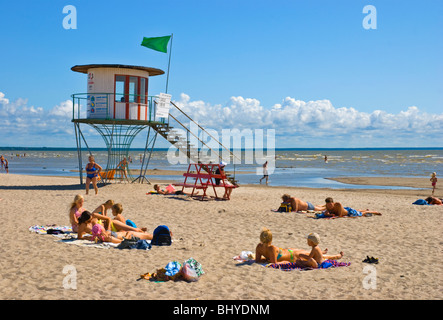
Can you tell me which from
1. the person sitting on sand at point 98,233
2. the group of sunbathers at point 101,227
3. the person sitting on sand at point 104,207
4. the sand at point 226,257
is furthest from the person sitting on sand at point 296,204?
the person sitting on sand at point 104,207

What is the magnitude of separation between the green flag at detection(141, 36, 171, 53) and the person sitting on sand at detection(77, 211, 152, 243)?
14.3 meters

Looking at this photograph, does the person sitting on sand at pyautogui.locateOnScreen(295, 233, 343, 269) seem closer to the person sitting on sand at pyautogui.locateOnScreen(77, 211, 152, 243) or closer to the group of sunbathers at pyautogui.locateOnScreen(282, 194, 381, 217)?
the person sitting on sand at pyautogui.locateOnScreen(77, 211, 152, 243)

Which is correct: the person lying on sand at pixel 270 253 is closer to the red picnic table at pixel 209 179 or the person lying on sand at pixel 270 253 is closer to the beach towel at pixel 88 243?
the beach towel at pixel 88 243

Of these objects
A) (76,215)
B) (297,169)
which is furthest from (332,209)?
(297,169)

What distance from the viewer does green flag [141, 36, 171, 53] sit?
22750 millimetres

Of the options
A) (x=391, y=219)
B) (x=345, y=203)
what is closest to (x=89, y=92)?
(x=345, y=203)

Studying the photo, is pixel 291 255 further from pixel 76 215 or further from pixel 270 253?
pixel 76 215

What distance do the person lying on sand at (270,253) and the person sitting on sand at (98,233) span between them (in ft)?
9.01

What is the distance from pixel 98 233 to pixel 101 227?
0.17 metres

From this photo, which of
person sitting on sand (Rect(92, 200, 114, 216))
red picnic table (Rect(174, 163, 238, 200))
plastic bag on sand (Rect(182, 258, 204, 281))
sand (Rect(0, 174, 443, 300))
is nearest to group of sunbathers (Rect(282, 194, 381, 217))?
sand (Rect(0, 174, 443, 300))

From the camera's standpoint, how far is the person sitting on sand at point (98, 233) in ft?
31.3

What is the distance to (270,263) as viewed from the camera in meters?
8.19
